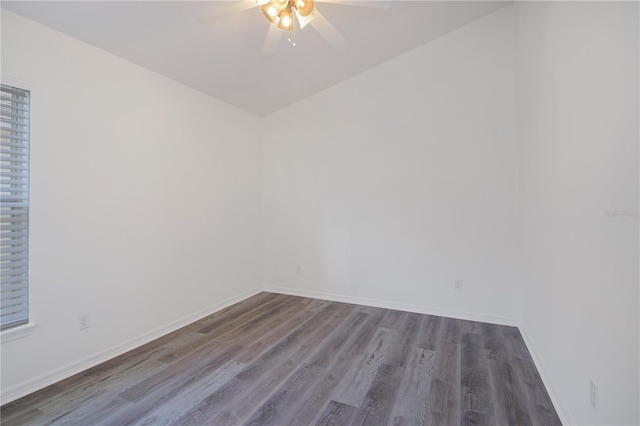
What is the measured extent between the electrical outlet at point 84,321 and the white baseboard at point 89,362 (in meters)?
0.26

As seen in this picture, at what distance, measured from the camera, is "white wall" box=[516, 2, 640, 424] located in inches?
44.6

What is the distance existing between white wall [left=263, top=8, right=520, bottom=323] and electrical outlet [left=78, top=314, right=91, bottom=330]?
237 cm

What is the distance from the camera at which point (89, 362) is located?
233cm

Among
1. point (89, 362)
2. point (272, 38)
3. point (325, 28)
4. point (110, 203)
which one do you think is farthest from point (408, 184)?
point (89, 362)

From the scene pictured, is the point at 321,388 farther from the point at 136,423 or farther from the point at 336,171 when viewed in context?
the point at 336,171

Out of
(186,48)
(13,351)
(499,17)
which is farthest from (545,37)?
(13,351)

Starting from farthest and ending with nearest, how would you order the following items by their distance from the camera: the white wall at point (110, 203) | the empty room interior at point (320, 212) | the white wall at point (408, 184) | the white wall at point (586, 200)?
the white wall at point (408, 184) < the white wall at point (110, 203) < the empty room interior at point (320, 212) < the white wall at point (586, 200)

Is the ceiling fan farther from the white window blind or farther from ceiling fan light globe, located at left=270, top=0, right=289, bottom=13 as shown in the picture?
the white window blind

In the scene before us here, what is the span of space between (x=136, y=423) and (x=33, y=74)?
244cm

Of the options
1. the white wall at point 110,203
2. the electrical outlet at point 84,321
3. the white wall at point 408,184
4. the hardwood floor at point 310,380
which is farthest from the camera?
the white wall at point 408,184

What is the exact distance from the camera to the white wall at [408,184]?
124 inches

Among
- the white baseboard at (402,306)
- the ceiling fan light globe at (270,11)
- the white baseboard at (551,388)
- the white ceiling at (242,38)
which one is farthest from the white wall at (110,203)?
the white baseboard at (551,388)

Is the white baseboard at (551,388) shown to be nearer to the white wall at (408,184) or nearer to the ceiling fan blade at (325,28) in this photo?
the white wall at (408,184)

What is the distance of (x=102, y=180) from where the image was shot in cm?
243
